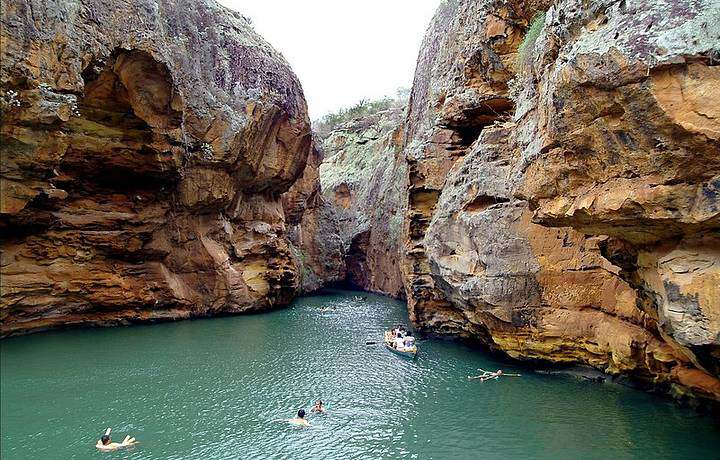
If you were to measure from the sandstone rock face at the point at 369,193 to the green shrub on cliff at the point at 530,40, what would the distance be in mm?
12539

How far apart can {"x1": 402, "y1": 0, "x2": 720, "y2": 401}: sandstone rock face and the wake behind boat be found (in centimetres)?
198

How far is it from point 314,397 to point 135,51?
1436 centimetres

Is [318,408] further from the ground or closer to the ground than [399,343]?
closer to the ground

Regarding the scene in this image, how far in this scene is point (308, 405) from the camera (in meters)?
13.8

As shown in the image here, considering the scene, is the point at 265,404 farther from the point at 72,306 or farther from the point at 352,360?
the point at 72,306

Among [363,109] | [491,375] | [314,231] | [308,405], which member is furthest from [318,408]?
[363,109]

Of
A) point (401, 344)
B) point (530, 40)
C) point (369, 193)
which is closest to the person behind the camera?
point (530, 40)

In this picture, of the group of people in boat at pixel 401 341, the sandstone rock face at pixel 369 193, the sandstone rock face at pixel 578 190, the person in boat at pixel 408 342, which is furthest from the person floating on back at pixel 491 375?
the sandstone rock face at pixel 369 193

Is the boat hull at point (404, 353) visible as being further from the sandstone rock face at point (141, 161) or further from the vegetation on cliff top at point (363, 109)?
the vegetation on cliff top at point (363, 109)

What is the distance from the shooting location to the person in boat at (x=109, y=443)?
10.9 metres

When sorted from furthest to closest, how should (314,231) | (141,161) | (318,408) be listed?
(314,231)
(141,161)
(318,408)

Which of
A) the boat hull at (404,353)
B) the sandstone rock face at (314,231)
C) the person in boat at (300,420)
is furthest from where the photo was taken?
the sandstone rock face at (314,231)

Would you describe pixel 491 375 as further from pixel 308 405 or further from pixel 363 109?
pixel 363 109

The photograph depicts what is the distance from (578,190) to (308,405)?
29.2ft
